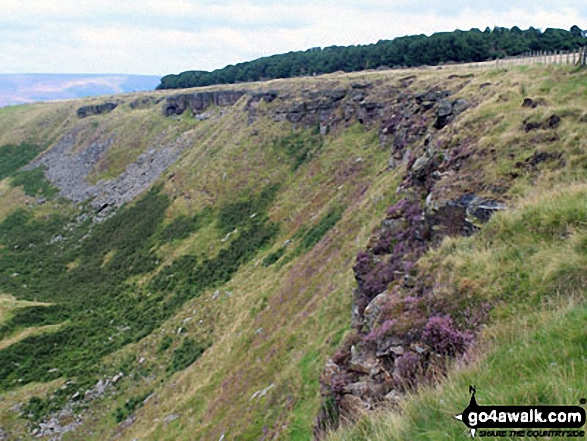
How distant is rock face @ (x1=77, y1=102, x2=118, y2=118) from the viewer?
110875mm

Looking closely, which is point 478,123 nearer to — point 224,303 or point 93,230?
point 224,303

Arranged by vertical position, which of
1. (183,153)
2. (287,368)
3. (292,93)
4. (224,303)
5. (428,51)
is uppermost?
(428,51)

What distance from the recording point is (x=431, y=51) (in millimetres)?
76500

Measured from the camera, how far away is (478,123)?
823 inches

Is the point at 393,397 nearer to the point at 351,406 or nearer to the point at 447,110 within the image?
the point at 351,406

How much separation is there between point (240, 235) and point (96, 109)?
84.0 meters

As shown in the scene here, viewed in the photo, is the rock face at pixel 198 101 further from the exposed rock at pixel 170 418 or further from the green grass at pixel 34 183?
the exposed rock at pixel 170 418

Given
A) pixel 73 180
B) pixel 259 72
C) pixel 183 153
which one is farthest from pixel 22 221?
pixel 259 72

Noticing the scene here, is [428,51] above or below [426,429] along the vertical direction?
above

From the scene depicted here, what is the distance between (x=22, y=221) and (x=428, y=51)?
80511 mm

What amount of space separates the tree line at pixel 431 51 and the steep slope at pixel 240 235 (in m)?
23.4

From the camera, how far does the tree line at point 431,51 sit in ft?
227

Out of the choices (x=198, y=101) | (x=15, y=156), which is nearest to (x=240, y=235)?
(x=198, y=101)

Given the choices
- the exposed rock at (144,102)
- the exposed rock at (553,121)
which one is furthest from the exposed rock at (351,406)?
the exposed rock at (144,102)
